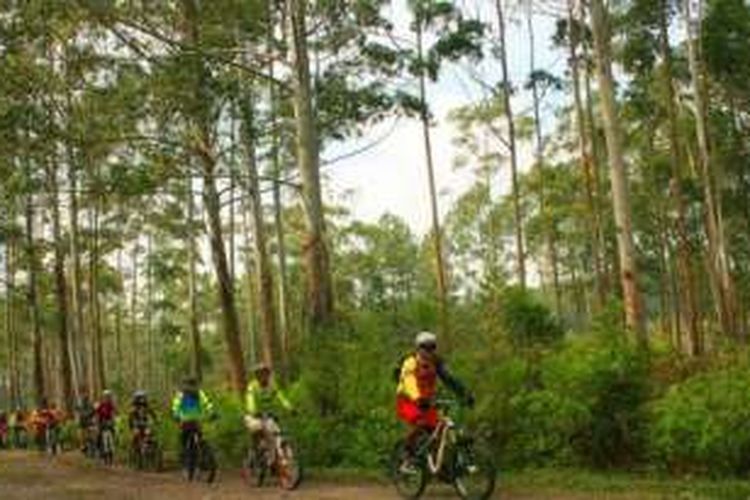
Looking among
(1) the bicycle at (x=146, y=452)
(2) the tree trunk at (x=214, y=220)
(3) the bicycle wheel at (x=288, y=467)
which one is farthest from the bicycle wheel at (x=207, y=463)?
(2) the tree trunk at (x=214, y=220)

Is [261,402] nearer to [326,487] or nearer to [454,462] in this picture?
[326,487]

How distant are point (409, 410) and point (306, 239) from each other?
384 inches

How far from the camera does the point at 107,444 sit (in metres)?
26.3

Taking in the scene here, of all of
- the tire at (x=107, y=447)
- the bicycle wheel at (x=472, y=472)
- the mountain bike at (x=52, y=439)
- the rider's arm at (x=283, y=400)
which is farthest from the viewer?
the mountain bike at (x=52, y=439)

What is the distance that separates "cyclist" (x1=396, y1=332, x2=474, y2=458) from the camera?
13477mm

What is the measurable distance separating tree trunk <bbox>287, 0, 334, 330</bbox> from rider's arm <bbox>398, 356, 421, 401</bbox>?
27.3 ft

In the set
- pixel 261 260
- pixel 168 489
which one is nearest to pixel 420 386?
pixel 168 489

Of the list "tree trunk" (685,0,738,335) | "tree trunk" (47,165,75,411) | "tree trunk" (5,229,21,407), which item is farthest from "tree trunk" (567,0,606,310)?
"tree trunk" (5,229,21,407)

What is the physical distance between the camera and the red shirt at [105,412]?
26.9 m

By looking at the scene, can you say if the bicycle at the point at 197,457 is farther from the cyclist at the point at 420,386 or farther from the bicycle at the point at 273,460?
the cyclist at the point at 420,386

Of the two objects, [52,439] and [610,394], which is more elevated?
[610,394]

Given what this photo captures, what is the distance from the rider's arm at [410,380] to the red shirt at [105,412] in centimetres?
1462

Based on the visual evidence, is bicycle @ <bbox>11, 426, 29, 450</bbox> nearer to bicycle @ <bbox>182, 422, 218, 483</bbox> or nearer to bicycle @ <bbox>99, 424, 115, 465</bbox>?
bicycle @ <bbox>99, 424, 115, 465</bbox>

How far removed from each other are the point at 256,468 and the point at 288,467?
159cm
